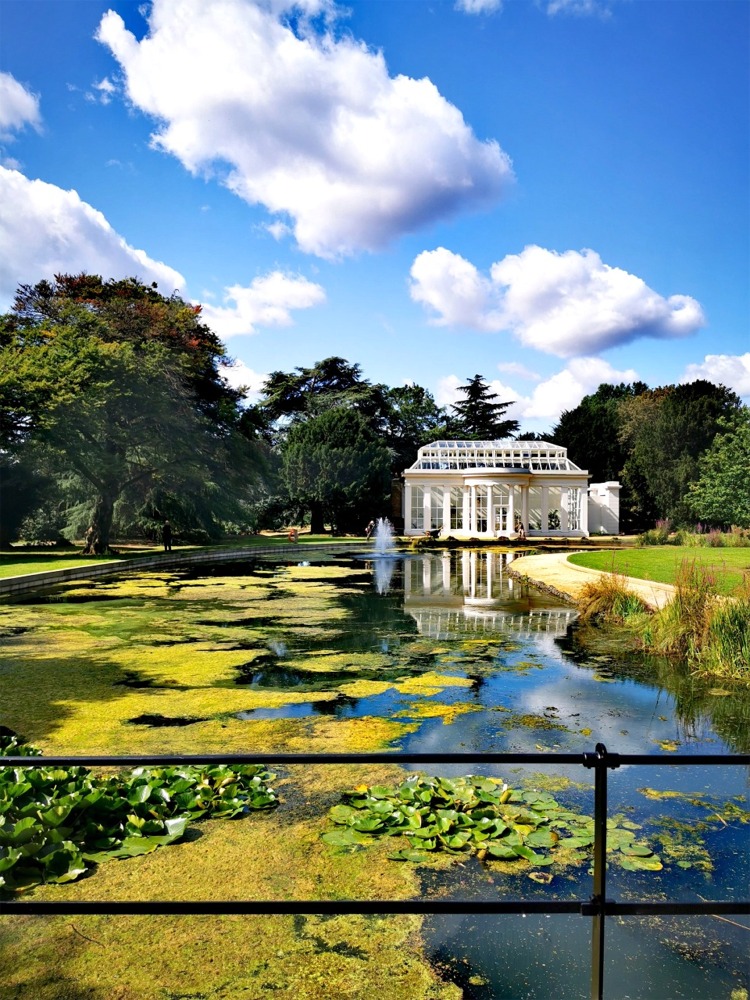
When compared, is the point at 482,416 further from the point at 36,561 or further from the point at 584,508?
the point at 36,561

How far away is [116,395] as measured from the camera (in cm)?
2370

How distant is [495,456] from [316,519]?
10944 mm


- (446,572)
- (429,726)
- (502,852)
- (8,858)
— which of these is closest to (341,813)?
(502,852)

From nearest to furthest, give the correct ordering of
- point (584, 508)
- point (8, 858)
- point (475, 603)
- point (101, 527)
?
point (8, 858) → point (475, 603) → point (101, 527) → point (584, 508)

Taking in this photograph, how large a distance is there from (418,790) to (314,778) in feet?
2.69

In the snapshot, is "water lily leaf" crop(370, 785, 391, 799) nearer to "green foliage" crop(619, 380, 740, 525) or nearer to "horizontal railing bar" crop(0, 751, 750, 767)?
"horizontal railing bar" crop(0, 751, 750, 767)

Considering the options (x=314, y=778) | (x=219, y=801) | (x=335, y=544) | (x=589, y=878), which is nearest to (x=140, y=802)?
(x=219, y=801)

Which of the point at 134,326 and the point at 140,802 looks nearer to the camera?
the point at 140,802

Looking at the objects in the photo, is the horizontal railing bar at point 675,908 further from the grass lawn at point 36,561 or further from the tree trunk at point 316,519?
the tree trunk at point 316,519

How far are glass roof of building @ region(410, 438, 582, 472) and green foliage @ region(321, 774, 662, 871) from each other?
3736cm

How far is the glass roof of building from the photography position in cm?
4197

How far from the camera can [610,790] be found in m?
4.79

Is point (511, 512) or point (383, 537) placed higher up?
point (511, 512)

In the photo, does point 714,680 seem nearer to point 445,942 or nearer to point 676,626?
point 676,626
